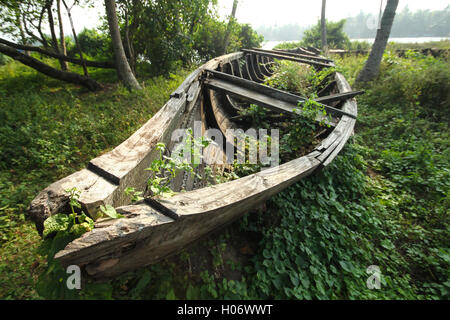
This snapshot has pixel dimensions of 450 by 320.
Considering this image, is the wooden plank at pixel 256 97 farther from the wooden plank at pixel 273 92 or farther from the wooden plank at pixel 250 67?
the wooden plank at pixel 250 67

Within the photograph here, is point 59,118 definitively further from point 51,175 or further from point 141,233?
point 141,233

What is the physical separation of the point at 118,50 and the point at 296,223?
18.7ft

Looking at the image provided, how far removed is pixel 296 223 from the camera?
2.13 metres

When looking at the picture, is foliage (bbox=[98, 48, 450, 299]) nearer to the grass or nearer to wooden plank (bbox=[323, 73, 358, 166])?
the grass

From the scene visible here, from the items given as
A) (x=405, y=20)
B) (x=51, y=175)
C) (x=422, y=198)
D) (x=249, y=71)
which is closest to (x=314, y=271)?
(x=422, y=198)

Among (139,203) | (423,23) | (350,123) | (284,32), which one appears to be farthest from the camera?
(284,32)

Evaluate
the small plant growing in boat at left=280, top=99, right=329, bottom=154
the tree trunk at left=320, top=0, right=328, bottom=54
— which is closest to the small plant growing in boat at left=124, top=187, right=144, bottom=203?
the small plant growing in boat at left=280, top=99, right=329, bottom=154

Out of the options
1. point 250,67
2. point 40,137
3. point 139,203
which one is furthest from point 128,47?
point 139,203

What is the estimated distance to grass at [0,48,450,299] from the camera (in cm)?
163

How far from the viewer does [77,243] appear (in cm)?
77

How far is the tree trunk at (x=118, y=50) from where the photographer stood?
4.65 metres

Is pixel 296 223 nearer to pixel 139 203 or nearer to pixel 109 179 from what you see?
pixel 139 203

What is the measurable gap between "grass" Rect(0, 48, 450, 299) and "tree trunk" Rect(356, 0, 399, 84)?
2676 mm

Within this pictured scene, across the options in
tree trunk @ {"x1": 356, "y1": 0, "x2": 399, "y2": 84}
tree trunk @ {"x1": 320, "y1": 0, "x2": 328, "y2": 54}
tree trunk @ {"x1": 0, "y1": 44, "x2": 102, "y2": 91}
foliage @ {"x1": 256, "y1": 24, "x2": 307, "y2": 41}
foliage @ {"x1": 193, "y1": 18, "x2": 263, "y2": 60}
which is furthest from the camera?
foliage @ {"x1": 256, "y1": 24, "x2": 307, "y2": 41}
